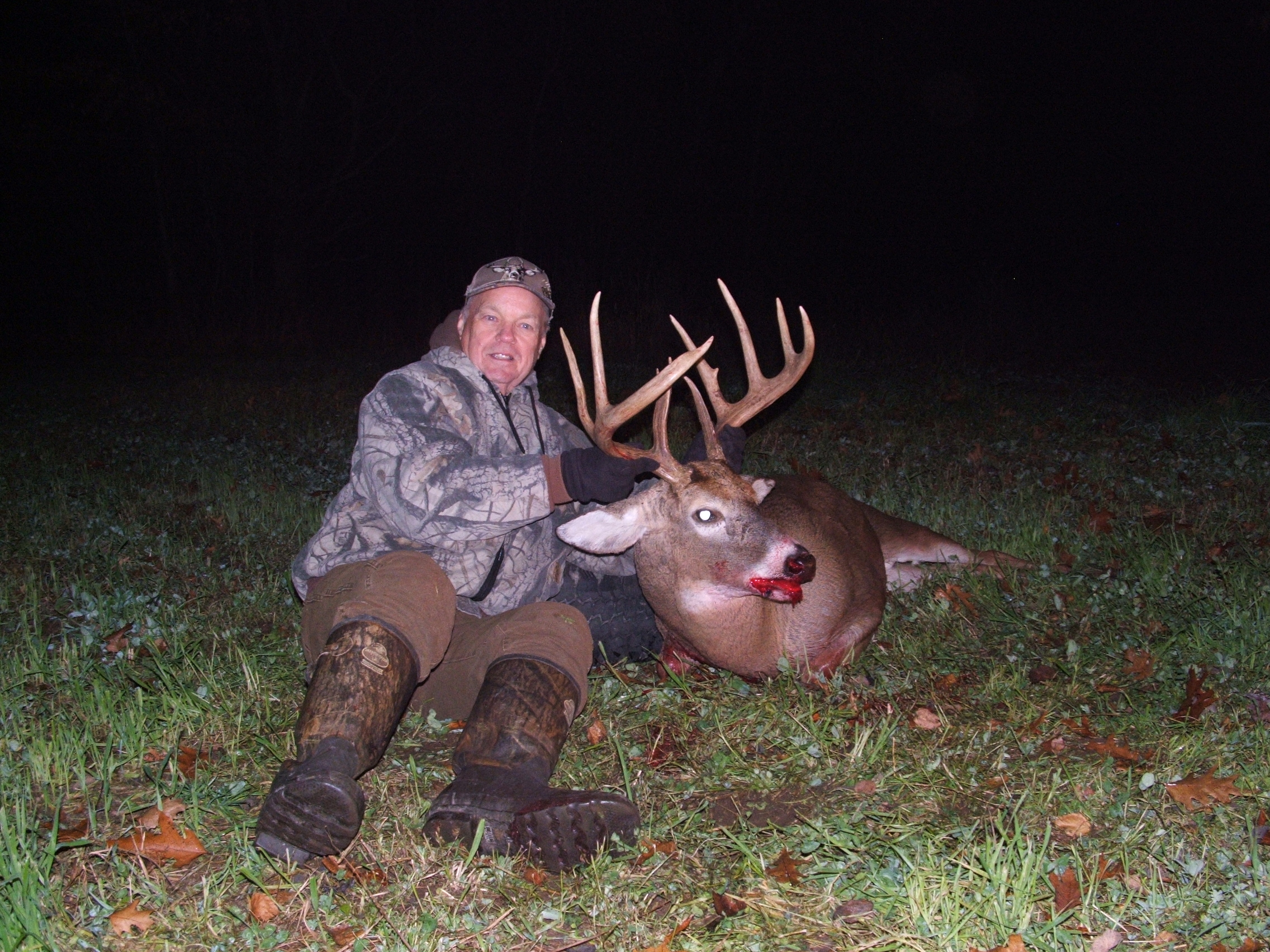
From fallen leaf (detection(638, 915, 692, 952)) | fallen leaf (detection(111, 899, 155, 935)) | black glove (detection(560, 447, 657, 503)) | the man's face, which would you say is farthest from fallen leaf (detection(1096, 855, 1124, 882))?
the man's face

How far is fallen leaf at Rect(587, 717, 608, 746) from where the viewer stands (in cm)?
316

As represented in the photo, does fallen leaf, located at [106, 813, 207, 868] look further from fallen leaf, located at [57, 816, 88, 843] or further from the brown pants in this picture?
the brown pants

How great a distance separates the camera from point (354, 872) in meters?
2.40

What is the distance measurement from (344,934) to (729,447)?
2.00 meters

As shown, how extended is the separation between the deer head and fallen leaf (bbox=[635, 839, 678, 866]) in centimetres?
94

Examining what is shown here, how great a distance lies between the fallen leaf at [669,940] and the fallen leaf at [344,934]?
0.58m

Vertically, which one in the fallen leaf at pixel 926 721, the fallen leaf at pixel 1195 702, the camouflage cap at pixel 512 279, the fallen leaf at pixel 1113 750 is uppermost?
the camouflage cap at pixel 512 279

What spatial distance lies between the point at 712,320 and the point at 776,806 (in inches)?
441

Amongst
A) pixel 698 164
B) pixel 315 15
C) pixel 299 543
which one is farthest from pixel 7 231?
pixel 299 543

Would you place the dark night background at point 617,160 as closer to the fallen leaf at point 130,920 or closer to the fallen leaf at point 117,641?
the fallen leaf at point 117,641

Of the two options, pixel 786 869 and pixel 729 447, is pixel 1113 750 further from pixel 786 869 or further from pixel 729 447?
pixel 729 447

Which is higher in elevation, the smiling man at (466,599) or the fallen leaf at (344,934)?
the smiling man at (466,599)

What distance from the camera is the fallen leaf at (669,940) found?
7.11 ft

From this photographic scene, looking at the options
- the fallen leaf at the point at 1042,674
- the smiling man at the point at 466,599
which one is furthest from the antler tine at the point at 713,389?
the fallen leaf at the point at 1042,674
